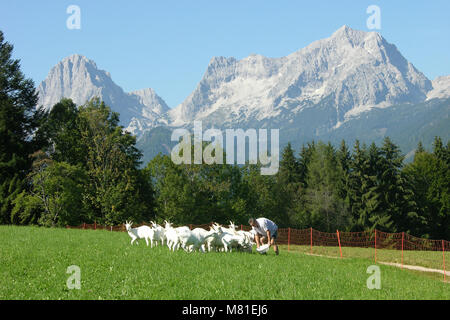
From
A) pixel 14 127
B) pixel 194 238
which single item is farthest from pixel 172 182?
pixel 194 238

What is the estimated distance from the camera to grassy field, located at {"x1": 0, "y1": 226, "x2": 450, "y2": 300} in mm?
11664

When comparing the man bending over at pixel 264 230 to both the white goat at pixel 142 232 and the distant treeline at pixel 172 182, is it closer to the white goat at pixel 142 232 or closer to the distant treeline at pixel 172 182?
the white goat at pixel 142 232

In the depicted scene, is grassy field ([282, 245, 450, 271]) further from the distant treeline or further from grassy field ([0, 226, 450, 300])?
the distant treeline

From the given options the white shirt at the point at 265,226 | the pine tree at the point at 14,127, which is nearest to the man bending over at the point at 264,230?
the white shirt at the point at 265,226

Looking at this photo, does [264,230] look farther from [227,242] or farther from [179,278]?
[179,278]

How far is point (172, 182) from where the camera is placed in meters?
61.1

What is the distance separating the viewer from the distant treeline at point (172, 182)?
1992 inches

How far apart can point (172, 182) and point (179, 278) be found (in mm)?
47847

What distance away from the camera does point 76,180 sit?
51.0 metres

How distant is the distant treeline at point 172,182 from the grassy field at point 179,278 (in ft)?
106

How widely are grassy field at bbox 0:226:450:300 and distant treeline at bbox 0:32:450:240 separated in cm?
3225

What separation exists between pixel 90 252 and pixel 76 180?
33581 mm
